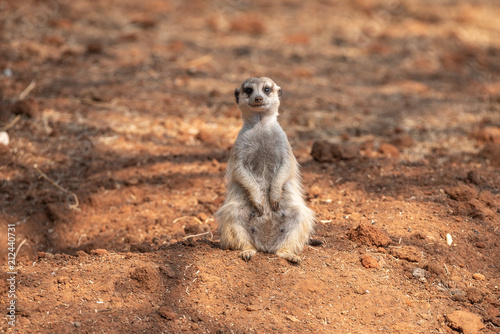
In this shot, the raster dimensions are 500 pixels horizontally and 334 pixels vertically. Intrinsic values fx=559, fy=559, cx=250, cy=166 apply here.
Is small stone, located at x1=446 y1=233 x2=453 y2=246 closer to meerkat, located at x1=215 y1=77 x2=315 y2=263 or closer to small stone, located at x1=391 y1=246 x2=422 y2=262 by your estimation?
small stone, located at x1=391 y1=246 x2=422 y2=262

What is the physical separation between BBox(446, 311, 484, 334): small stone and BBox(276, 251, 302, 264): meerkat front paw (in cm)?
96

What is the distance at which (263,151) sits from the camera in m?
3.98

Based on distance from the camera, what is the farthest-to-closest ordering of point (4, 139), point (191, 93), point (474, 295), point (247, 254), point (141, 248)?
point (191, 93) → point (4, 139) → point (141, 248) → point (247, 254) → point (474, 295)

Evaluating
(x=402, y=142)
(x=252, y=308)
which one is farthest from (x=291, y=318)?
(x=402, y=142)

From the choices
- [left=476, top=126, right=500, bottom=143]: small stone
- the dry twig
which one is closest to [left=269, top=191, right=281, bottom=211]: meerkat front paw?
the dry twig

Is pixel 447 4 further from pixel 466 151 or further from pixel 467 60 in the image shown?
pixel 466 151

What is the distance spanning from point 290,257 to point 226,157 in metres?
2.25

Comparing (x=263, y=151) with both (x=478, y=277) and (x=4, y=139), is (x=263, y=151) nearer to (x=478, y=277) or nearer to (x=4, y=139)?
(x=478, y=277)

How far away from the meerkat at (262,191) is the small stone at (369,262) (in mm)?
400

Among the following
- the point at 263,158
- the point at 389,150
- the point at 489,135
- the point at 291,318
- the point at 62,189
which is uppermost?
the point at 263,158

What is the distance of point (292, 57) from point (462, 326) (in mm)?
6263

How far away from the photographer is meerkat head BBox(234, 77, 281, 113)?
3.92 m

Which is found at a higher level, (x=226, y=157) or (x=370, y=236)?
(x=370, y=236)

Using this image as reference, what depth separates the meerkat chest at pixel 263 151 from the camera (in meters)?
3.96
